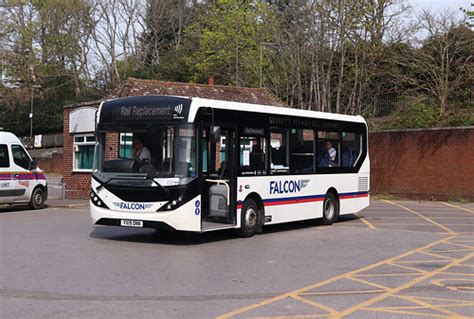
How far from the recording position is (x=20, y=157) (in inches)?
854

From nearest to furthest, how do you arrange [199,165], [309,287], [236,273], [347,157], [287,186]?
[309,287] < [236,273] < [199,165] < [287,186] < [347,157]

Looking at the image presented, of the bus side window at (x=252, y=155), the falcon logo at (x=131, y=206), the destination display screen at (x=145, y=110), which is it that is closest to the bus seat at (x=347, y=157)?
the bus side window at (x=252, y=155)

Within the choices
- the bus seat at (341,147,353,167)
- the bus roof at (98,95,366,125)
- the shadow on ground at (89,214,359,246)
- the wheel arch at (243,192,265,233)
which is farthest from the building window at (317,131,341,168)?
the bus roof at (98,95,366,125)

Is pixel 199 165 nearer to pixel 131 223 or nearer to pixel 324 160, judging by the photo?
pixel 131 223

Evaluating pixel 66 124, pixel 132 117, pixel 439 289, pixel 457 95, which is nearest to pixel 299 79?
pixel 457 95

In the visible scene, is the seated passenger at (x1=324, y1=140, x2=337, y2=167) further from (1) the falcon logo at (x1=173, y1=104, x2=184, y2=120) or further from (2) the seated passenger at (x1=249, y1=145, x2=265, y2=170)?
(1) the falcon logo at (x1=173, y1=104, x2=184, y2=120)

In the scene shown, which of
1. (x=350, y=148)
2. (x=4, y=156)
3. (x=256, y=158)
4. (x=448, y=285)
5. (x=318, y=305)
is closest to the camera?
(x=318, y=305)

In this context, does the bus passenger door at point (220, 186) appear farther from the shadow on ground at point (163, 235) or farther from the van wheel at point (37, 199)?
the van wheel at point (37, 199)

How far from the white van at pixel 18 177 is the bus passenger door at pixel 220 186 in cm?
1003

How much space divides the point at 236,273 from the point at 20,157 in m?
14.1

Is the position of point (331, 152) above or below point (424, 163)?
above

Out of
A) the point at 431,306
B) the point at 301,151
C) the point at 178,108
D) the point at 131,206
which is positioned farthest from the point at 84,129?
the point at 431,306

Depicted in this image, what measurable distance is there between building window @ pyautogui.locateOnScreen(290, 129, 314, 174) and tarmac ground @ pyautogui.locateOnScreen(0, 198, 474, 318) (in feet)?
5.14

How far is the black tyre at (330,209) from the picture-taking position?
17.0 m
